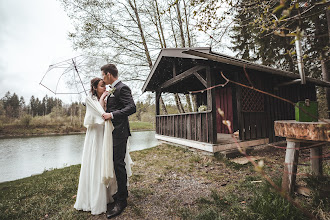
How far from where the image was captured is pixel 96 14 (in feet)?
31.4

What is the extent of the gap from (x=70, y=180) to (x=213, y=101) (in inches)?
163

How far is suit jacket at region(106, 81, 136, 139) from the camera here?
2311 mm

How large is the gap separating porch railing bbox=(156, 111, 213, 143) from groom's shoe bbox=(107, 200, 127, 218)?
10.3ft

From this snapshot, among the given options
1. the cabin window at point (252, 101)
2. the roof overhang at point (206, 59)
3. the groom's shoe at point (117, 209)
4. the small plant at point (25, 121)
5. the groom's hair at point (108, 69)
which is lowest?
the groom's shoe at point (117, 209)

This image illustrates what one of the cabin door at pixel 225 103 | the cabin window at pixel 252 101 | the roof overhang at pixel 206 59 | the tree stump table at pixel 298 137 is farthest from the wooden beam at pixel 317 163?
the cabin door at pixel 225 103

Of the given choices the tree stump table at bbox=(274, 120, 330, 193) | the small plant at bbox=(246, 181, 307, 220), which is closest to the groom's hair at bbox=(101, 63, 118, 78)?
the tree stump table at bbox=(274, 120, 330, 193)

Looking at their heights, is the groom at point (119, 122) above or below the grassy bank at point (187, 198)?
above

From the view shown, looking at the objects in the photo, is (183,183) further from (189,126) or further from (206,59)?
(206,59)

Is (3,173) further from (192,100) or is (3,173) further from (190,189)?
(192,100)

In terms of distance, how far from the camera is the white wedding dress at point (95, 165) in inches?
86.8

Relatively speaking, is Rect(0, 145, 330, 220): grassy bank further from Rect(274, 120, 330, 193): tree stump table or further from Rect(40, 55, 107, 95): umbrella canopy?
Rect(40, 55, 107, 95): umbrella canopy

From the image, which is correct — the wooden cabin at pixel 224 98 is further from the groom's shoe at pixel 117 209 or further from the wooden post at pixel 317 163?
the groom's shoe at pixel 117 209

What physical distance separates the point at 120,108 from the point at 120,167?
0.84m

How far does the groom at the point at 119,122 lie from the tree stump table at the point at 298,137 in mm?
1917
